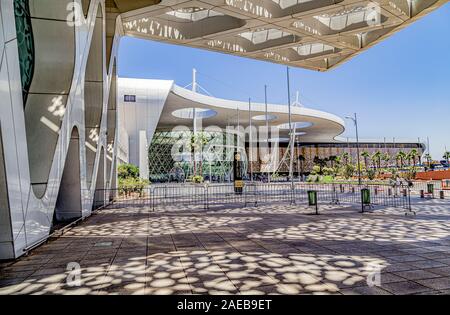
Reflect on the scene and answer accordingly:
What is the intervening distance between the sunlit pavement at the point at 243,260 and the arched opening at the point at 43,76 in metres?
2.48

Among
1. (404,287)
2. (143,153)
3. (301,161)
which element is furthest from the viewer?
(301,161)

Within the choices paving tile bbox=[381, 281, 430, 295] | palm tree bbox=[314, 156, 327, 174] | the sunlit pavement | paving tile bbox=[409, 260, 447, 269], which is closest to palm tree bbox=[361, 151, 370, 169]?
palm tree bbox=[314, 156, 327, 174]

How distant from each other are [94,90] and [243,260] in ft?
45.0

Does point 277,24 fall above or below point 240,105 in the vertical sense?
below

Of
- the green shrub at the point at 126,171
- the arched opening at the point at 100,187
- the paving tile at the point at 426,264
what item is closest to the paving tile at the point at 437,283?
the paving tile at the point at 426,264

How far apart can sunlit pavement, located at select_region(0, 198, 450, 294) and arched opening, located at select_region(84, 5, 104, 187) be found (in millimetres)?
6151

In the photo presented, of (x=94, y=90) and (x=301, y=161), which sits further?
(x=301, y=161)

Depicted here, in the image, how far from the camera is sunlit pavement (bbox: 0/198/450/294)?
5.16m

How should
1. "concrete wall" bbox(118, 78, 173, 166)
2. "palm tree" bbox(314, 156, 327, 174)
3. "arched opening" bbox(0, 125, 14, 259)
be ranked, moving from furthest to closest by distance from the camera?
"palm tree" bbox(314, 156, 327, 174)
"concrete wall" bbox(118, 78, 173, 166)
"arched opening" bbox(0, 125, 14, 259)

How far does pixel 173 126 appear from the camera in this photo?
69.9 meters

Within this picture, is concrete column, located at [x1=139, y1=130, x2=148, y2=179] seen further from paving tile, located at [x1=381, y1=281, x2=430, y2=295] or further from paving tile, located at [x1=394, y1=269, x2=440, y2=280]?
paving tile, located at [x1=381, y1=281, x2=430, y2=295]

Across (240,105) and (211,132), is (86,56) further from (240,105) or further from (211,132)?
(211,132)

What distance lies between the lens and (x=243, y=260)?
22.2ft

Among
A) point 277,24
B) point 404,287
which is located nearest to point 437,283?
point 404,287
